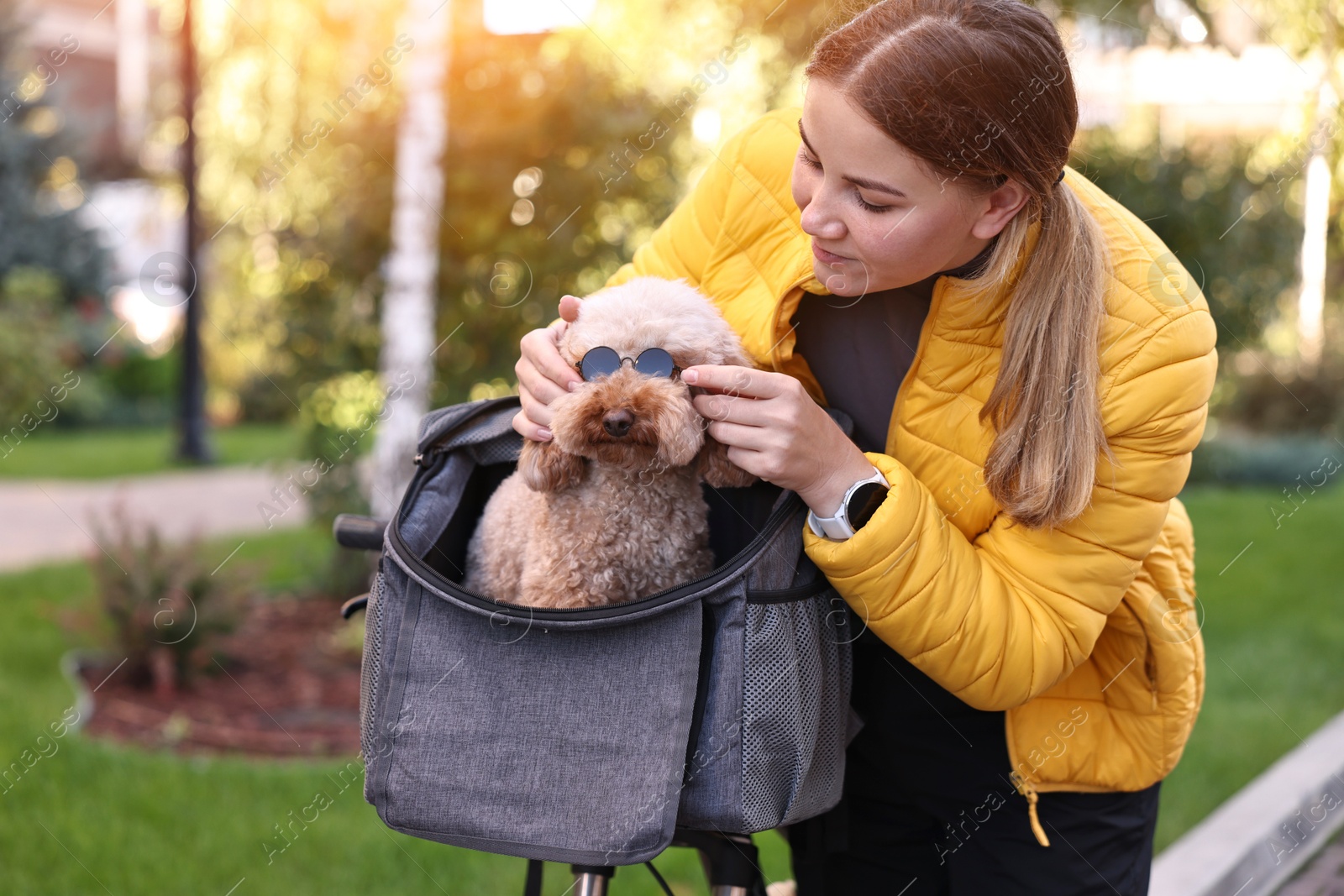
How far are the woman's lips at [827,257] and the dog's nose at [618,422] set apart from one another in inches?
16.1

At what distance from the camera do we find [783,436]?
5.29 feet

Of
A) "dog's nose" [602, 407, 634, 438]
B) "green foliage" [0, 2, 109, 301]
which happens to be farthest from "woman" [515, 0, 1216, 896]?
"green foliage" [0, 2, 109, 301]

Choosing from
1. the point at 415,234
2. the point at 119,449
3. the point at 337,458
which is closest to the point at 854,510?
the point at 415,234

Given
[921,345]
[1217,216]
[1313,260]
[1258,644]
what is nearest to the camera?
[921,345]

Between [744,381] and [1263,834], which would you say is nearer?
[744,381]

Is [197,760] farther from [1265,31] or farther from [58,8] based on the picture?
[58,8]

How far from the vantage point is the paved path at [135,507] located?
7734 millimetres

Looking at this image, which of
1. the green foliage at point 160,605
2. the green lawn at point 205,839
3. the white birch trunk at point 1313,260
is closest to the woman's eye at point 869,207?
the green lawn at point 205,839

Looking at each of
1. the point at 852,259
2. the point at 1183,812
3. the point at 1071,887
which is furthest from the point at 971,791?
the point at 1183,812

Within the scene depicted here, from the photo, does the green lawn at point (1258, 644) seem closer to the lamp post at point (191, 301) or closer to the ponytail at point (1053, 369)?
the ponytail at point (1053, 369)

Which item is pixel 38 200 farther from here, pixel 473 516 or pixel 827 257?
pixel 827 257

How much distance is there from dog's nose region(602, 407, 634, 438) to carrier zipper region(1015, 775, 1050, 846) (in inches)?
39.1

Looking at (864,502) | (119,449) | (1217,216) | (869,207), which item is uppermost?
(869,207)

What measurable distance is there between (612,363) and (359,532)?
59cm
